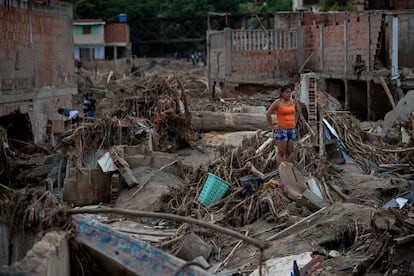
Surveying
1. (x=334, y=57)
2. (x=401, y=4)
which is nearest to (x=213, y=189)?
(x=334, y=57)

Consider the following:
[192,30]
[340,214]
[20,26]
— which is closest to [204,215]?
[340,214]

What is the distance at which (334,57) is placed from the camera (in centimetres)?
2453

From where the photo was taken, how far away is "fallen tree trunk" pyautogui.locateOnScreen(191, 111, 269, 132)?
15.7 meters

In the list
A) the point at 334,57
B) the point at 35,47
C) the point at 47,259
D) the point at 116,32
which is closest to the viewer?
the point at 47,259

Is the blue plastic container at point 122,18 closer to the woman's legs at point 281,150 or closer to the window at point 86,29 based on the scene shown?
the window at point 86,29

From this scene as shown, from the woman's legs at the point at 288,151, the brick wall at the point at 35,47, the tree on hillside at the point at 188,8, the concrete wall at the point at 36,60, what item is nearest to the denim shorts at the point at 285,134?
the woman's legs at the point at 288,151

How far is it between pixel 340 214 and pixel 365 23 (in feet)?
44.8

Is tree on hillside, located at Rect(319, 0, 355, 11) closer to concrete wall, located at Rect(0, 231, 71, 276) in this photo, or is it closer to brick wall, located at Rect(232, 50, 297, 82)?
brick wall, located at Rect(232, 50, 297, 82)

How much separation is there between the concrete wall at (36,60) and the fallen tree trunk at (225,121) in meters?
4.64

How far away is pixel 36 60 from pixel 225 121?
600cm

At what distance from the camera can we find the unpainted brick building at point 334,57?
68.0 ft

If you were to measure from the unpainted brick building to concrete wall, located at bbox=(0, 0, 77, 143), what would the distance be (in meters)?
7.13

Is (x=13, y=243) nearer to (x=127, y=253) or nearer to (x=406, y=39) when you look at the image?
(x=127, y=253)

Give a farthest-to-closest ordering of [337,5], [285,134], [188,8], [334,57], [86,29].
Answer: [188,8], [86,29], [337,5], [334,57], [285,134]
